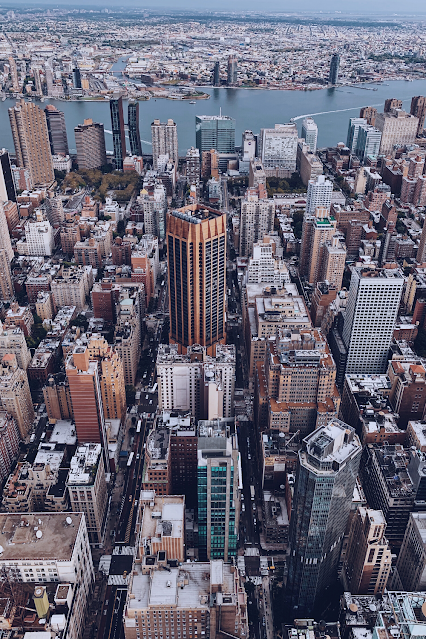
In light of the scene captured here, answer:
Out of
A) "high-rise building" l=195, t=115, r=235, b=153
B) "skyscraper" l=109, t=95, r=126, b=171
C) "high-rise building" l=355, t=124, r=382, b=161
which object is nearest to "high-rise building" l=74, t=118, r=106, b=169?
"skyscraper" l=109, t=95, r=126, b=171

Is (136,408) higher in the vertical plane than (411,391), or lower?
lower

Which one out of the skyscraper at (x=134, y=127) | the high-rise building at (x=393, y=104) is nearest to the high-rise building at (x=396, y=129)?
the high-rise building at (x=393, y=104)

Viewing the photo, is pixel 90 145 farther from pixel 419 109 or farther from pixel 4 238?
pixel 419 109

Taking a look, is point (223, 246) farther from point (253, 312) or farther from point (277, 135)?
point (277, 135)

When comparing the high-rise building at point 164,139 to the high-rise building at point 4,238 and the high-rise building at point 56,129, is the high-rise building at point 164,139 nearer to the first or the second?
the high-rise building at point 56,129

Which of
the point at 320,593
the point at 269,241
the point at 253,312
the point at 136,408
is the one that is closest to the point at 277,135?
the point at 269,241

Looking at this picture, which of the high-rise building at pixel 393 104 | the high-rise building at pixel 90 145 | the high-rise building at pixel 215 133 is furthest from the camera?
the high-rise building at pixel 393 104
